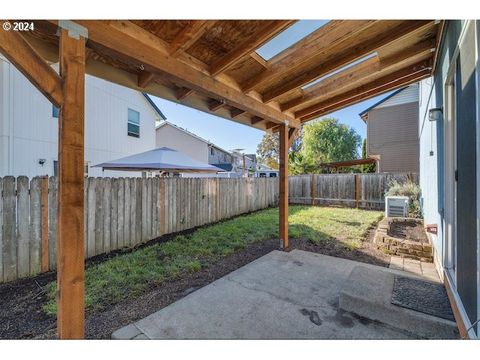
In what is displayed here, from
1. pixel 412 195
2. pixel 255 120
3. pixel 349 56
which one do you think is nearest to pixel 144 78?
pixel 255 120

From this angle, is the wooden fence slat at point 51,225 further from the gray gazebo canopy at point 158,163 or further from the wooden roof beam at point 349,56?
the wooden roof beam at point 349,56

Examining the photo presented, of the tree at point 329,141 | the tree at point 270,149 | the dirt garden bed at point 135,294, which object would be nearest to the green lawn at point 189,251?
the dirt garden bed at point 135,294

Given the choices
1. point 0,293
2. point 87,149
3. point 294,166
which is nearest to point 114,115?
point 87,149

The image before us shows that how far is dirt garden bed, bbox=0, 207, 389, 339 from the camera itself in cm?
225

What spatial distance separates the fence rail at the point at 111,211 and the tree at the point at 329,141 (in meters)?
20.6

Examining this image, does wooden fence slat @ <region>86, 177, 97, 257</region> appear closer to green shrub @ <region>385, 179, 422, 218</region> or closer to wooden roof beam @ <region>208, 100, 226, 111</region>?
wooden roof beam @ <region>208, 100, 226, 111</region>

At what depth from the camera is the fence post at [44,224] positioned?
A: 11.1ft

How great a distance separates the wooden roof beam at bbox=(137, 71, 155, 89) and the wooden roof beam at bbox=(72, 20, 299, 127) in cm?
47

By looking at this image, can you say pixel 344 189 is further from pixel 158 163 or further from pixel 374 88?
pixel 158 163

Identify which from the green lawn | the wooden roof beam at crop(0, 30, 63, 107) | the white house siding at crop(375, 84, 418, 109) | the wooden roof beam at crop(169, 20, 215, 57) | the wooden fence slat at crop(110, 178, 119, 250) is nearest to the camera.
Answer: the wooden roof beam at crop(0, 30, 63, 107)

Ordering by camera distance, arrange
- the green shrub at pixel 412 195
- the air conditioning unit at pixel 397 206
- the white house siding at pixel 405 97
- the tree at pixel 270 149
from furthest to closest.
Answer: the tree at pixel 270 149 < the white house siding at pixel 405 97 < the green shrub at pixel 412 195 < the air conditioning unit at pixel 397 206

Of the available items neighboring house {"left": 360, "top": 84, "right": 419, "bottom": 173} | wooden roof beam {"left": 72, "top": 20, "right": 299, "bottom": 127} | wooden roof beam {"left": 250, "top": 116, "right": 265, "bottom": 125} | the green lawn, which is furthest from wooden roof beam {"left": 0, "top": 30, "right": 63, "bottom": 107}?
neighboring house {"left": 360, "top": 84, "right": 419, "bottom": 173}

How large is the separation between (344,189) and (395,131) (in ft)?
18.0
